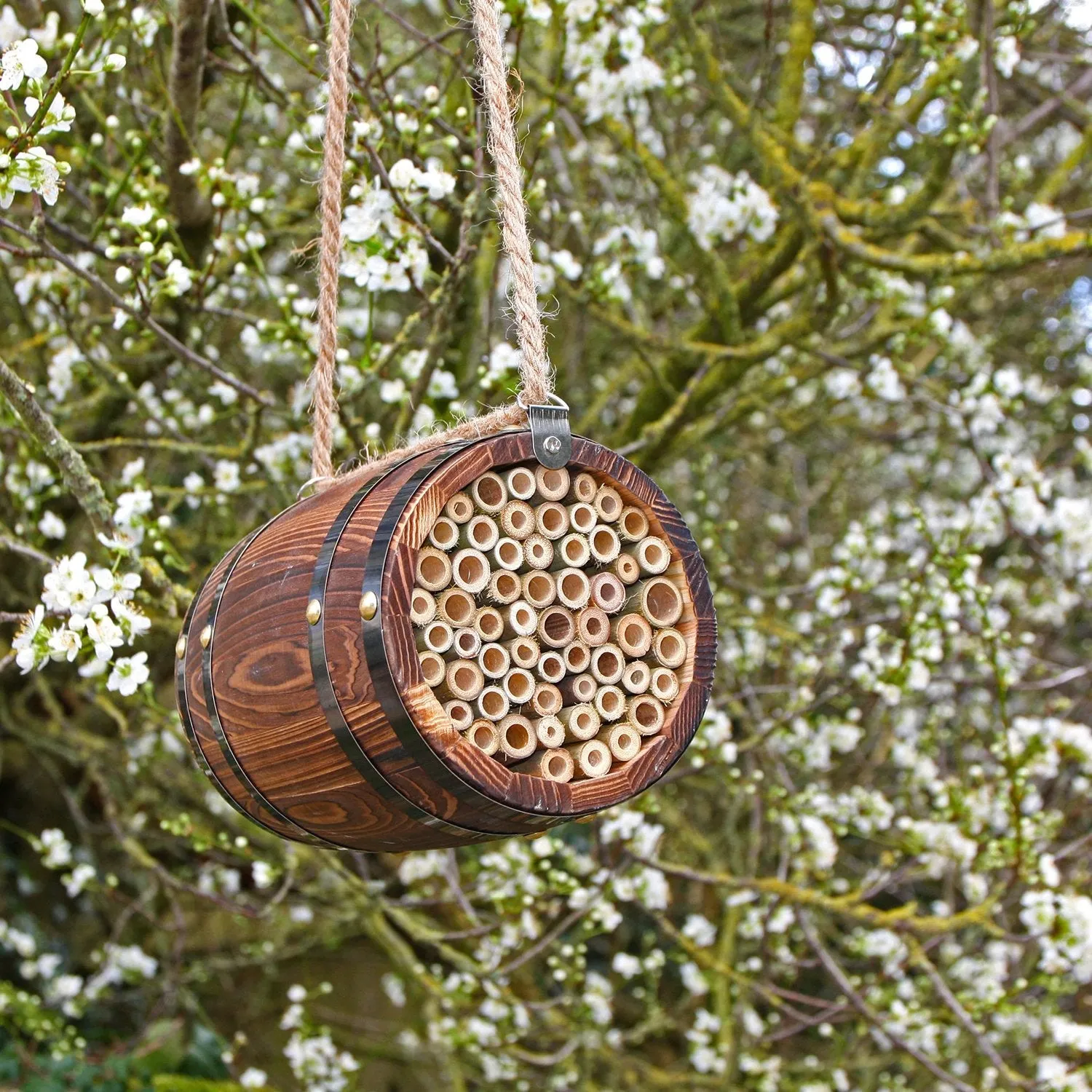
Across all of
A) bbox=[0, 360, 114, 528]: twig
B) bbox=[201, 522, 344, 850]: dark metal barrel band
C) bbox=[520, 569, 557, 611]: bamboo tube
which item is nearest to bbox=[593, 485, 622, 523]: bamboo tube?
bbox=[520, 569, 557, 611]: bamboo tube

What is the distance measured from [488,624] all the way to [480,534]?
0.33 feet

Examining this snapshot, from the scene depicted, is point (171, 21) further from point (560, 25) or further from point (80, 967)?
point (80, 967)

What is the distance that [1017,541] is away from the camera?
4508mm

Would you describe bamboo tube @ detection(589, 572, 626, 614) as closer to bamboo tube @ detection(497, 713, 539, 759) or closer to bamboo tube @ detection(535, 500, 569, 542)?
bamboo tube @ detection(535, 500, 569, 542)

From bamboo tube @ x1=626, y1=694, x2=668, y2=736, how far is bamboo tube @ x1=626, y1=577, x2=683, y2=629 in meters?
0.10

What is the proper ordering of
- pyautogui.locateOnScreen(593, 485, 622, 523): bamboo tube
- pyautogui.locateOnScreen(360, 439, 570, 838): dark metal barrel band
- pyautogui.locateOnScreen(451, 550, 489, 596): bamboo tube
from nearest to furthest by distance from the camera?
pyautogui.locateOnScreen(360, 439, 570, 838): dark metal barrel band
pyautogui.locateOnScreen(451, 550, 489, 596): bamboo tube
pyautogui.locateOnScreen(593, 485, 622, 523): bamboo tube

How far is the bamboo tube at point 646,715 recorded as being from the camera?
1.34m

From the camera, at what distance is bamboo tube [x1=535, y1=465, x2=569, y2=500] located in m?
1.34

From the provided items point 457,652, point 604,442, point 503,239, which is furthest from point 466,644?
→ point 604,442

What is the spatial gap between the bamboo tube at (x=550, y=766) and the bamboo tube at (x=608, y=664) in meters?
0.10

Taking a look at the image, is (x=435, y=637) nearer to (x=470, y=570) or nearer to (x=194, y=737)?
(x=470, y=570)

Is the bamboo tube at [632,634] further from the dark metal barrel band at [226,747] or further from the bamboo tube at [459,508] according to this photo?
the dark metal barrel band at [226,747]

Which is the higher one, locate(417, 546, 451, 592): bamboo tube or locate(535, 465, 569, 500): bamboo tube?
locate(535, 465, 569, 500): bamboo tube

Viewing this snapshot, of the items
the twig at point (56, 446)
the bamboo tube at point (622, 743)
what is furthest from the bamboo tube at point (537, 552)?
the twig at point (56, 446)
